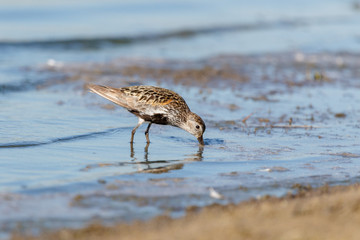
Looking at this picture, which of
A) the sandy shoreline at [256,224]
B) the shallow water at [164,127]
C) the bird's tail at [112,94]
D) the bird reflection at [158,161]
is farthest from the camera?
the bird's tail at [112,94]

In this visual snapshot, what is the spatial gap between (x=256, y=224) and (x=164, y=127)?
5275 mm

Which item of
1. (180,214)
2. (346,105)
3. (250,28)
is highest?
(250,28)

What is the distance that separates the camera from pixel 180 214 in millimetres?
5477

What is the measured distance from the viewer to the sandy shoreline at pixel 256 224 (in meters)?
4.56

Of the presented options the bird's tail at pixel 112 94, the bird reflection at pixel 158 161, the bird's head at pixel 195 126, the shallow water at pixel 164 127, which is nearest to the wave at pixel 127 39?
the shallow water at pixel 164 127

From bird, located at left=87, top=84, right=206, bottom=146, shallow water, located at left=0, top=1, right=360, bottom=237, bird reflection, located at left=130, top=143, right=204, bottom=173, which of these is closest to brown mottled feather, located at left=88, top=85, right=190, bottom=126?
bird, located at left=87, top=84, right=206, bottom=146

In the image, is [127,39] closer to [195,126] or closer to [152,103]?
[152,103]

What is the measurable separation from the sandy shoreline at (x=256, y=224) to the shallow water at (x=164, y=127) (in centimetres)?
28

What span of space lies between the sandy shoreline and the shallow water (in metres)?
0.28

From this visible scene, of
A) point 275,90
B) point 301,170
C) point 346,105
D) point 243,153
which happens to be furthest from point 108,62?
point 301,170

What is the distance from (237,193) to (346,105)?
6.08 m

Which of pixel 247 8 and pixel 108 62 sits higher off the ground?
pixel 247 8

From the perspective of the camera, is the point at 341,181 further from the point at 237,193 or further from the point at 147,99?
the point at 147,99

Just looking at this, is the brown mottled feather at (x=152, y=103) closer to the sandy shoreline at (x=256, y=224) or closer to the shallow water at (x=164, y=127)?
the shallow water at (x=164, y=127)
